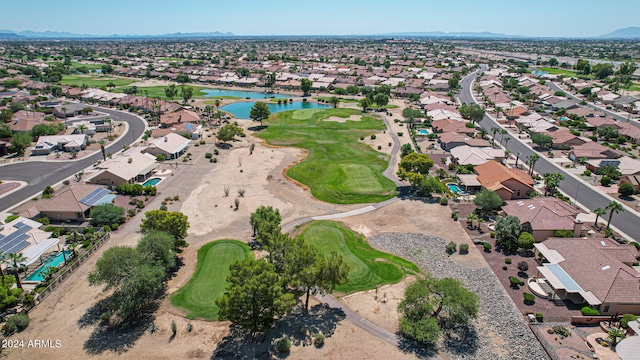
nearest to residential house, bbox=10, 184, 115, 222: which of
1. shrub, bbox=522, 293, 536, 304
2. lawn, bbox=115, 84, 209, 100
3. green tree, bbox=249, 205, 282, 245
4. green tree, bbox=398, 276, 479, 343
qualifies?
green tree, bbox=249, 205, 282, 245

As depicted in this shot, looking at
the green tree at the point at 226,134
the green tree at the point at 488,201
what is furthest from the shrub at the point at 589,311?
the green tree at the point at 226,134

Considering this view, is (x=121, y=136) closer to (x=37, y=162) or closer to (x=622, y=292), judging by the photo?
(x=37, y=162)

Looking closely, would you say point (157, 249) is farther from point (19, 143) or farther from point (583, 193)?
point (583, 193)

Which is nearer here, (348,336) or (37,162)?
(348,336)

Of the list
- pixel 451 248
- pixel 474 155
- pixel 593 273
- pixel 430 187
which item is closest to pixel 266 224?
pixel 451 248

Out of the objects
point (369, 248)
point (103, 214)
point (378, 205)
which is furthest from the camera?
point (378, 205)

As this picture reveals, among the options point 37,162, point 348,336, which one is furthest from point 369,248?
point 37,162

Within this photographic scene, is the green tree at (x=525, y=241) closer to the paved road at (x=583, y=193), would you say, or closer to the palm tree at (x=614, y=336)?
the palm tree at (x=614, y=336)

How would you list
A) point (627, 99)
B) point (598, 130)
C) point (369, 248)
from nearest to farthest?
point (369, 248), point (598, 130), point (627, 99)
